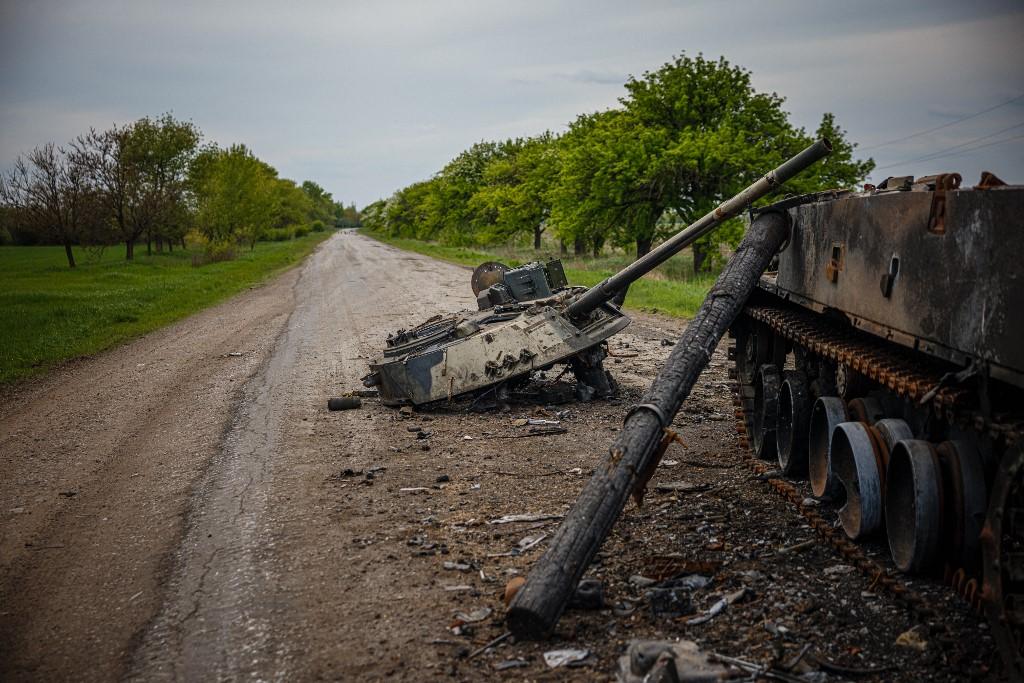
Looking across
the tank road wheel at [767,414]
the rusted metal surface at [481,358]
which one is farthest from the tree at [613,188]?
→ the tank road wheel at [767,414]

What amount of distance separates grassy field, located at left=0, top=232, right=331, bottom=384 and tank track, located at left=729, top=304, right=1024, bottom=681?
1240 centimetres

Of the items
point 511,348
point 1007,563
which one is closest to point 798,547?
point 1007,563

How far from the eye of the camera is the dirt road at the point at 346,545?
4465 millimetres

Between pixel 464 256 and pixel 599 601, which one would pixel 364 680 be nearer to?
pixel 599 601

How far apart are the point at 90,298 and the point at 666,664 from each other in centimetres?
2453

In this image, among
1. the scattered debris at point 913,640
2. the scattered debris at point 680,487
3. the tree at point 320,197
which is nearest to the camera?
the scattered debris at point 913,640

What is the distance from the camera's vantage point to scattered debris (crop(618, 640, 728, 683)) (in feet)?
12.3

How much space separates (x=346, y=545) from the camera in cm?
607

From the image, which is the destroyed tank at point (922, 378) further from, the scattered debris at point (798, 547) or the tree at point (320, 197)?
the tree at point (320, 197)

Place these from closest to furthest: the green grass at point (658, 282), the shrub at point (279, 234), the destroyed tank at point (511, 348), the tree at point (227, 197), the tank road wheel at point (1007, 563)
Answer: the tank road wheel at point (1007, 563) → the destroyed tank at point (511, 348) → the green grass at point (658, 282) → the tree at point (227, 197) → the shrub at point (279, 234)

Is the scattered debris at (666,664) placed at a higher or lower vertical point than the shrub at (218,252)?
lower

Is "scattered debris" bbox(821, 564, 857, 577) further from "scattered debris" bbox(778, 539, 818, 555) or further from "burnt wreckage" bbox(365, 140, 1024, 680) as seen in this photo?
"scattered debris" bbox(778, 539, 818, 555)

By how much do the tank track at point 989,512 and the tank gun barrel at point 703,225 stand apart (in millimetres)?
1706

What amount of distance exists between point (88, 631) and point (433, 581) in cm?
201
